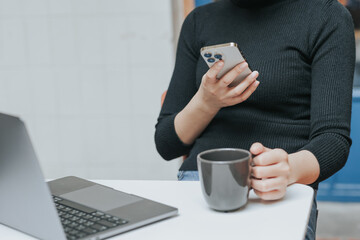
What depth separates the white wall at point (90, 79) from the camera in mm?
2350

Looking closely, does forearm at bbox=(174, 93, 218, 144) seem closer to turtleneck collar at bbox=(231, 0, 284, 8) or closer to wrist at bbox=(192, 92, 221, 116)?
wrist at bbox=(192, 92, 221, 116)

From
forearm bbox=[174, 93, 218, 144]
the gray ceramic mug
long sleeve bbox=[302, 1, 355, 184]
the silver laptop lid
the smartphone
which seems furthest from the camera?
forearm bbox=[174, 93, 218, 144]

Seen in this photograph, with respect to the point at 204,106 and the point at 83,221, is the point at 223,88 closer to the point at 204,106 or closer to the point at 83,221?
the point at 204,106

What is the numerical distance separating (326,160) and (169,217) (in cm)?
40

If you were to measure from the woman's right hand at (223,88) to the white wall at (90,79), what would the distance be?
1206 millimetres

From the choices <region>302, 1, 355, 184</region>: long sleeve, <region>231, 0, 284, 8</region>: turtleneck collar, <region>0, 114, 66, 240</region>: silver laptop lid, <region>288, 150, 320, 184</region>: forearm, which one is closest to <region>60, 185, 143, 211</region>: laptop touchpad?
<region>0, 114, 66, 240</region>: silver laptop lid

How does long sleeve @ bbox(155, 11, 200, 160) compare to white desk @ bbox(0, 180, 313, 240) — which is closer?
white desk @ bbox(0, 180, 313, 240)

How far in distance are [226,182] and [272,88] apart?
0.47m

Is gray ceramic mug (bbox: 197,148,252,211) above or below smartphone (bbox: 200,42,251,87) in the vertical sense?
below

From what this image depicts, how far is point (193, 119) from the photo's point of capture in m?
1.23

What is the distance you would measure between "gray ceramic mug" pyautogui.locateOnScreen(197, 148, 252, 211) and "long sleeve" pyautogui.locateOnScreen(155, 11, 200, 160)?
0.51 m

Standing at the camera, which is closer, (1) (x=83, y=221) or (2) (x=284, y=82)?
(1) (x=83, y=221)

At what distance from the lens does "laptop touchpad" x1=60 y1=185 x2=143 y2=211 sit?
84 cm

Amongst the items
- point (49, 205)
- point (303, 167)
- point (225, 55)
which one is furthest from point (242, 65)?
point (49, 205)
